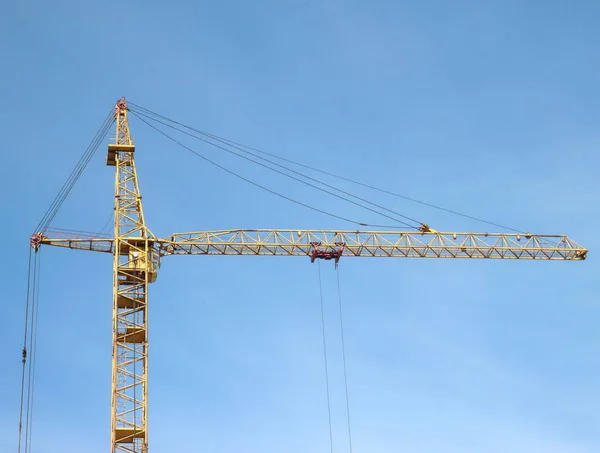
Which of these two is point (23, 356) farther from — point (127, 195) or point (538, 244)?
point (538, 244)

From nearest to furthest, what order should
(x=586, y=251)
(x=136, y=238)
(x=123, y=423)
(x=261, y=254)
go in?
(x=123, y=423), (x=136, y=238), (x=261, y=254), (x=586, y=251)

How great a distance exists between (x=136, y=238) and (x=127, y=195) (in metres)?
4.58

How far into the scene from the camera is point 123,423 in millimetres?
99688

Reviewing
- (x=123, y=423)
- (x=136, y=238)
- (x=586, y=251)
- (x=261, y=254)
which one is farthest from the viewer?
(x=586, y=251)

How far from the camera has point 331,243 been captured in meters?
114

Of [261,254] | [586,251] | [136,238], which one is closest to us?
[136,238]

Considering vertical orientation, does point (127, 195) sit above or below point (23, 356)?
above

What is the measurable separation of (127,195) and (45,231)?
7238 millimetres

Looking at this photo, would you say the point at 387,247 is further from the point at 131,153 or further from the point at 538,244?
the point at 131,153

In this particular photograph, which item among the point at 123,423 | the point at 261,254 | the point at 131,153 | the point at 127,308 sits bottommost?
the point at 123,423

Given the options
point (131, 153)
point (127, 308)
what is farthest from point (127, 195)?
point (127, 308)

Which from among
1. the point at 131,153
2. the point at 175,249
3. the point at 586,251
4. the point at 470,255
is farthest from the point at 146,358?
the point at 586,251

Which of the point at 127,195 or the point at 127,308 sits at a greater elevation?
the point at 127,195

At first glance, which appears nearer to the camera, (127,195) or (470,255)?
(127,195)
